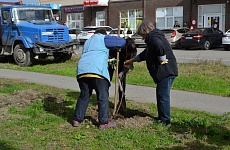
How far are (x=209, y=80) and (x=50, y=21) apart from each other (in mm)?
8974

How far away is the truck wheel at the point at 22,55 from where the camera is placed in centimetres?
1505

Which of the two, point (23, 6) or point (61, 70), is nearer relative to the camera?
point (61, 70)

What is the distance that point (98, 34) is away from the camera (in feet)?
19.2

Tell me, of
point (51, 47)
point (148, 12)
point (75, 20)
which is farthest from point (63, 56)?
point (75, 20)

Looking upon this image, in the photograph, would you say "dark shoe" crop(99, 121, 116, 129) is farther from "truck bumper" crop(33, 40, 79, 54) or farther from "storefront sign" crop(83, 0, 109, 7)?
"storefront sign" crop(83, 0, 109, 7)

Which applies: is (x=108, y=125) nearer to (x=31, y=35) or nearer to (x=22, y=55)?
(x=31, y=35)

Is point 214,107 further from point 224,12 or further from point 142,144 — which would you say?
point 224,12

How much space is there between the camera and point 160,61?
18.3 feet

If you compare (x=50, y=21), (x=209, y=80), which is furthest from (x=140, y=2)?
(x=209, y=80)

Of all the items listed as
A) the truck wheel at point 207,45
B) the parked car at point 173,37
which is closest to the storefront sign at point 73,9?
the parked car at point 173,37

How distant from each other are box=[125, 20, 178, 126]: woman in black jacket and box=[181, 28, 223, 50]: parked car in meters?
18.2

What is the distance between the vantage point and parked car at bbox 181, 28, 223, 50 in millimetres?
23328

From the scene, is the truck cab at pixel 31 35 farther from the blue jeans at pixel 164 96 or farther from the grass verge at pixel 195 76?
the blue jeans at pixel 164 96

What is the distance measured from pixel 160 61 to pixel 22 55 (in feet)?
35.4
